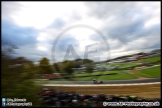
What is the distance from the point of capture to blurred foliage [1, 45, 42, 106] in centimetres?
411

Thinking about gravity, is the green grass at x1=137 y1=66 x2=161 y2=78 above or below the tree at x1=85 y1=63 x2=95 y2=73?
below

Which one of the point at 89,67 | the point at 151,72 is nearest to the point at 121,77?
the point at 151,72

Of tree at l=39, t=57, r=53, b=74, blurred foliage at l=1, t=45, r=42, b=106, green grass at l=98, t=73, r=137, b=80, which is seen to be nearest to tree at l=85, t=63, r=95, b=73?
green grass at l=98, t=73, r=137, b=80

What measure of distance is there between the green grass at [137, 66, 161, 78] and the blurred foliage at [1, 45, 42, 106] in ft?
7.84

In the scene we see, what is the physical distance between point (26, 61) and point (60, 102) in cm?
132

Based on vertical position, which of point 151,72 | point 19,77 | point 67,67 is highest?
point 67,67

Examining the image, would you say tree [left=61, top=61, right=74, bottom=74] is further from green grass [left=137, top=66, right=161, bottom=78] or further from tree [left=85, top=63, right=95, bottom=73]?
green grass [left=137, top=66, right=161, bottom=78]

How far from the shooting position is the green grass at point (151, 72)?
3602 mm

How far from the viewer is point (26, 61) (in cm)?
423

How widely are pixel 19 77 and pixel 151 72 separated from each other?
124 inches

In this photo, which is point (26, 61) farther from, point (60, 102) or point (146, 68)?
point (146, 68)

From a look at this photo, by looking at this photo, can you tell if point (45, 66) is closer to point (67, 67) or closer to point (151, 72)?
point (67, 67)

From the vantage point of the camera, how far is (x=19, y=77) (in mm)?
4336

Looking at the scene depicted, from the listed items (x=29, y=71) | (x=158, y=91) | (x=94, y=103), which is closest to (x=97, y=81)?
(x=94, y=103)
